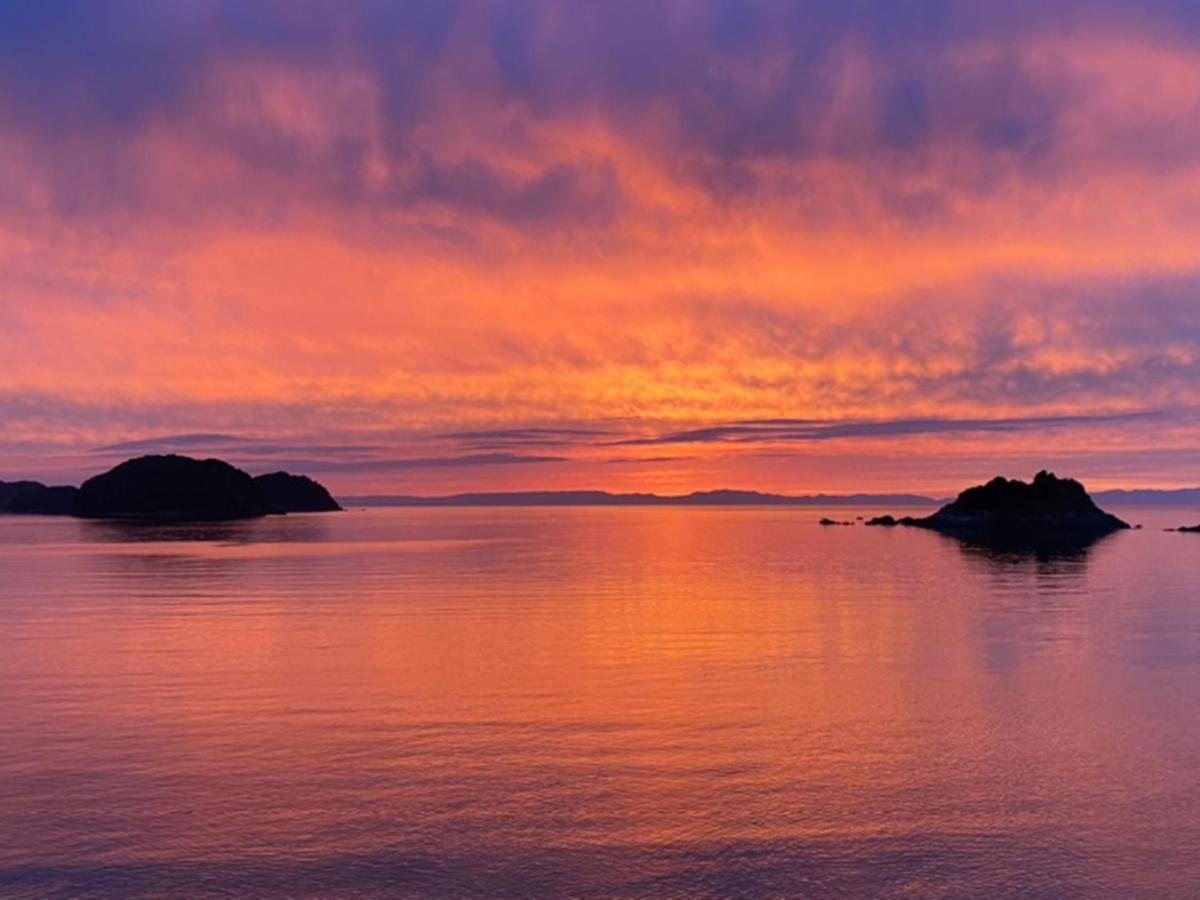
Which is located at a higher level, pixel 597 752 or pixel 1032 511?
pixel 1032 511

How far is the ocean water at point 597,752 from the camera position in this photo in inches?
569

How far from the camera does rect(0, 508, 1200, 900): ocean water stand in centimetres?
1445

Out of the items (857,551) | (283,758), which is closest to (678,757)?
(283,758)

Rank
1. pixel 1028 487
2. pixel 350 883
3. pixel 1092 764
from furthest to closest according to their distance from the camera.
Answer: pixel 1028 487 < pixel 1092 764 < pixel 350 883

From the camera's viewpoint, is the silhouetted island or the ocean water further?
the silhouetted island

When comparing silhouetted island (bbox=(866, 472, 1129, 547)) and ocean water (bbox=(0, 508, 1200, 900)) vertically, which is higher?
silhouetted island (bbox=(866, 472, 1129, 547))

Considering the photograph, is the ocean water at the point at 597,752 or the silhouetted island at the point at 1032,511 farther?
the silhouetted island at the point at 1032,511

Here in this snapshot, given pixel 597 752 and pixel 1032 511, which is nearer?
pixel 597 752

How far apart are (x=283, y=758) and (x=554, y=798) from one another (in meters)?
6.29

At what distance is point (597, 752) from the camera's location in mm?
20781

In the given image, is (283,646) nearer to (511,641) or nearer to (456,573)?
(511,641)

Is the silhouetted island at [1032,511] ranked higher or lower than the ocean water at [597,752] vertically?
higher

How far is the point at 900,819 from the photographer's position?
16.6 m

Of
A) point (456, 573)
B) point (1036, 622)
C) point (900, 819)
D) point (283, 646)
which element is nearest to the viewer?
point (900, 819)
